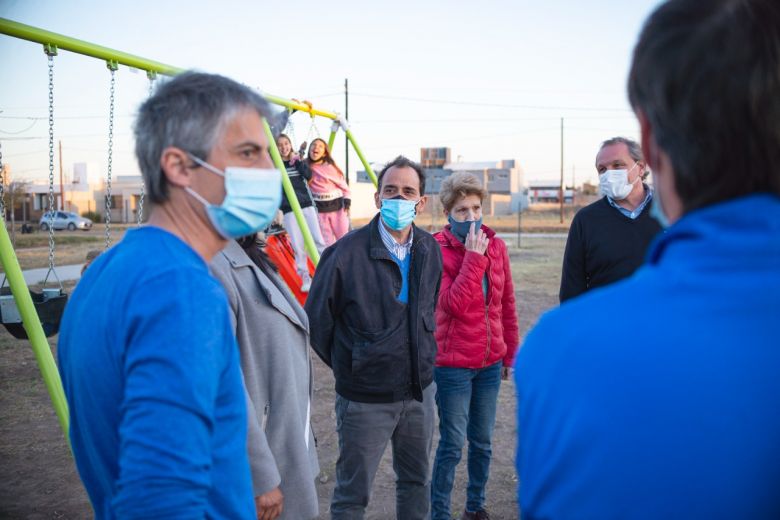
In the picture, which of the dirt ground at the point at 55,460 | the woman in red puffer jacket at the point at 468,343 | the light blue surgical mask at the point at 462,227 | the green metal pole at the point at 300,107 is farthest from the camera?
the green metal pole at the point at 300,107

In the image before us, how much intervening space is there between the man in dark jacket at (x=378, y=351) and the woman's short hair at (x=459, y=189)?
0.66 m

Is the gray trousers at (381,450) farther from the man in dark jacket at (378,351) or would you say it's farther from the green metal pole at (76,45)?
the green metal pole at (76,45)

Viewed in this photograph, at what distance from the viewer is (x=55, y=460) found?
185 inches

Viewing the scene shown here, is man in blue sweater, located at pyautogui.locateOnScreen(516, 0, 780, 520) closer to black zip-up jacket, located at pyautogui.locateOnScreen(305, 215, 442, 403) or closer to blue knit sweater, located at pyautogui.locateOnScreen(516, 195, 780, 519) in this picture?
blue knit sweater, located at pyautogui.locateOnScreen(516, 195, 780, 519)

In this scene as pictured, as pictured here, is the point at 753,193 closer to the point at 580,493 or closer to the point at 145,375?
the point at 580,493

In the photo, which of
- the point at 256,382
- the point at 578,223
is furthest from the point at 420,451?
the point at 578,223

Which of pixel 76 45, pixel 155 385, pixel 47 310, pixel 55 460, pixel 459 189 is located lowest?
pixel 55 460

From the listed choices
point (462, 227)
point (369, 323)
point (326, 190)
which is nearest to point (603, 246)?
point (462, 227)

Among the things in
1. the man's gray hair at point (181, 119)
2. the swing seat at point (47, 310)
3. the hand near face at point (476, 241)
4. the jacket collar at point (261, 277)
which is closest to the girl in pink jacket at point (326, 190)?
the swing seat at point (47, 310)

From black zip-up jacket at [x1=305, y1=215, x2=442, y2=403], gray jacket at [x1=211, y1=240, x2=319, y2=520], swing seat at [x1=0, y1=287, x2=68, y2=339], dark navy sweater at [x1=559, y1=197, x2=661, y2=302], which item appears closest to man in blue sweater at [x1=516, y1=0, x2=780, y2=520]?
gray jacket at [x1=211, y1=240, x2=319, y2=520]

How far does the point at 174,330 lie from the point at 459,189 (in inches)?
117

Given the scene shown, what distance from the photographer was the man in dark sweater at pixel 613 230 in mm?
3543

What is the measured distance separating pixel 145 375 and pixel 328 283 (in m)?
2.01

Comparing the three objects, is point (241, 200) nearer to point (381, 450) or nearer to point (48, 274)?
point (381, 450)
